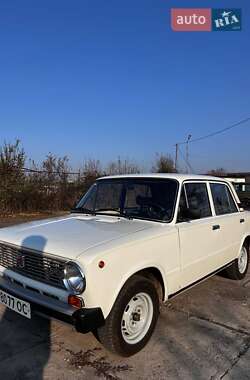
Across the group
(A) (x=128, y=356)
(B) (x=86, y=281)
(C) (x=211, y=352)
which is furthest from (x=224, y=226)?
(B) (x=86, y=281)

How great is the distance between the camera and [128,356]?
12.1ft

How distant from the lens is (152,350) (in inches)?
153

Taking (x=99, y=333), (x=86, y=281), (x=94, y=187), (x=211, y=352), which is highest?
(x=94, y=187)

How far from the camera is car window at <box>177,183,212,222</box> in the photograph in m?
4.68

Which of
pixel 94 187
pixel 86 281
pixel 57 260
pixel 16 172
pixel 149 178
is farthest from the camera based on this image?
pixel 16 172

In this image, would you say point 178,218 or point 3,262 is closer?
point 3,262

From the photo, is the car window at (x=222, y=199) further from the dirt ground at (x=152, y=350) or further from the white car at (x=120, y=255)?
the dirt ground at (x=152, y=350)

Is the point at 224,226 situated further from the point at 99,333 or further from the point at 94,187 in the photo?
the point at 99,333

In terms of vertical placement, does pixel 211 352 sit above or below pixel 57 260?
below

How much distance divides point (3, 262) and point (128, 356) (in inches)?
68.0

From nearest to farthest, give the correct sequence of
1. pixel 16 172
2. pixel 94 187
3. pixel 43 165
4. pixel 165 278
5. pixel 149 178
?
pixel 165 278
pixel 149 178
pixel 94 187
pixel 16 172
pixel 43 165

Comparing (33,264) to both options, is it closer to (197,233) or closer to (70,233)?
(70,233)

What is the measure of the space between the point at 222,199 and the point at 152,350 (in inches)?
114

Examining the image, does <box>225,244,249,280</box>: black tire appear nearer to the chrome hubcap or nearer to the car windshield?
the chrome hubcap
